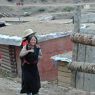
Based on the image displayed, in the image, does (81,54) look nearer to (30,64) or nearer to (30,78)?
(30,64)

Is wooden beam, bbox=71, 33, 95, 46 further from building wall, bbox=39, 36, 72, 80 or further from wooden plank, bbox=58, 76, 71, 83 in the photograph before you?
building wall, bbox=39, 36, 72, 80

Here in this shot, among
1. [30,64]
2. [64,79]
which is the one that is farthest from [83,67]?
[64,79]

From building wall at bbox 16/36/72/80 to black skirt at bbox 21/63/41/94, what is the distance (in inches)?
161

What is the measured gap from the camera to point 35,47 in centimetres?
538

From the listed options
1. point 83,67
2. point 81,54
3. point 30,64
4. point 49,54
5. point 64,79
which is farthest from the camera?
point 49,54

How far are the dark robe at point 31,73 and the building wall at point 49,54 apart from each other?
4106mm

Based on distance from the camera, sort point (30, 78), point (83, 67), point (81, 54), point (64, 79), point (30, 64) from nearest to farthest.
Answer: point (83, 67)
point (81, 54)
point (30, 64)
point (30, 78)
point (64, 79)

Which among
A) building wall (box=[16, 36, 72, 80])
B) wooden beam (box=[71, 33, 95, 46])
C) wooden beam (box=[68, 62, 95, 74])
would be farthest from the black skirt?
building wall (box=[16, 36, 72, 80])

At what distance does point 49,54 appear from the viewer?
32.6 ft

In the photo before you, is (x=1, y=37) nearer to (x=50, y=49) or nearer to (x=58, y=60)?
(x=50, y=49)

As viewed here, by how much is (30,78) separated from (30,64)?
256 millimetres

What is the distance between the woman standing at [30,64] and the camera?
17.3ft

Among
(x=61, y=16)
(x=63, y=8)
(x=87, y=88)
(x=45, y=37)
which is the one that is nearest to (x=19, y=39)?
(x=45, y=37)

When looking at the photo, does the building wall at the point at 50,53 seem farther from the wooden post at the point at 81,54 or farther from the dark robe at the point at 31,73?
the wooden post at the point at 81,54
